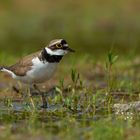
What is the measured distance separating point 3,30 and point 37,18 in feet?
5.96

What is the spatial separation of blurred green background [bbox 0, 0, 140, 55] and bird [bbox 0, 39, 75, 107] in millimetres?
7957

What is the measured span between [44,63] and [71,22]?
1149 cm

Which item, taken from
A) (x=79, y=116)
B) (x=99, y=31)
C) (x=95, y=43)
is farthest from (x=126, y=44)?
(x=79, y=116)

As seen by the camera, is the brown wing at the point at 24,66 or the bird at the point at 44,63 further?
the brown wing at the point at 24,66

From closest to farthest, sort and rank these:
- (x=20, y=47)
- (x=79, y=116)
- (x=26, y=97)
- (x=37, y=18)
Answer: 1. (x=79, y=116)
2. (x=26, y=97)
3. (x=20, y=47)
4. (x=37, y=18)

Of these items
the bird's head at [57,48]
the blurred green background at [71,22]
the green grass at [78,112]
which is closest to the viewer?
the green grass at [78,112]

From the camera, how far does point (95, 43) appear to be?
64.8 ft

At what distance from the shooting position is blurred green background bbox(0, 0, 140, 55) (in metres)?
20.3

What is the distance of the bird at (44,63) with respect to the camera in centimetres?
1125

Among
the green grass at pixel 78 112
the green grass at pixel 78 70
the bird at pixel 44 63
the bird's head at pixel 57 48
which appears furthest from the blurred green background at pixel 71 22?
the bird's head at pixel 57 48

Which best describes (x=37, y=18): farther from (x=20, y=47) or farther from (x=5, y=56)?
(x=5, y=56)

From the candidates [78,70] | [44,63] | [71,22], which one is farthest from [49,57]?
[71,22]

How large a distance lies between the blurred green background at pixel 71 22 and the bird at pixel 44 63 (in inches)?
313

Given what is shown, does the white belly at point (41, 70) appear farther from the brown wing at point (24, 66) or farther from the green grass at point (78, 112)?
the green grass at point (78, 112)
